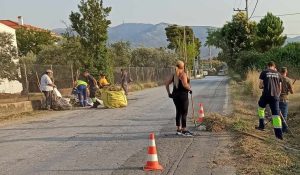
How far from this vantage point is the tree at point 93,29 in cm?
2836

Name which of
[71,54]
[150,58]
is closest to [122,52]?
[150,58]

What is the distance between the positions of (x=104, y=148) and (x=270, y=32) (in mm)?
37971

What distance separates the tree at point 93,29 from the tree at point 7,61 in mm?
6514

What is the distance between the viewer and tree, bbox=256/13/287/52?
44.6m

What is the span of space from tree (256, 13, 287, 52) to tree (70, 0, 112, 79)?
2115cm

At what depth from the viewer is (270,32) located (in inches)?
1758

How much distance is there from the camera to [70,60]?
2900cm

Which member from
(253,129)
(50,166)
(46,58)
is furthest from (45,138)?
(46,58)

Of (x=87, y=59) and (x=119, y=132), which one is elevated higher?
(x=87, y=59)

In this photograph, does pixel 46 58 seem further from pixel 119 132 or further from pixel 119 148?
pixel 119 148

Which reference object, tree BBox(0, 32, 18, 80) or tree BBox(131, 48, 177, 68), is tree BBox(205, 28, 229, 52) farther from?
tree BBox(0, 32, 18, 80)

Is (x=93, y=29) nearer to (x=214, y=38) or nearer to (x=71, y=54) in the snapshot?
(x=71, y=54)

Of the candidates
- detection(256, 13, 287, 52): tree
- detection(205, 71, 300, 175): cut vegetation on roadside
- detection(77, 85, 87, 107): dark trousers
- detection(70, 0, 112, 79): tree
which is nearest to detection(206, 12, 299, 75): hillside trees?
detection(256, 13, 287, 52): tree

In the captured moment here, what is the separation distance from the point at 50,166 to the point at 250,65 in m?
34.3
